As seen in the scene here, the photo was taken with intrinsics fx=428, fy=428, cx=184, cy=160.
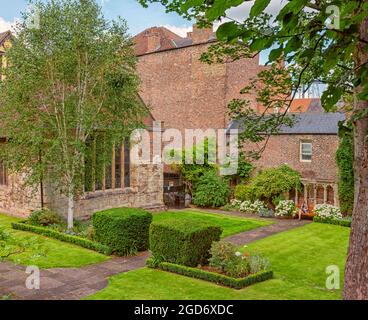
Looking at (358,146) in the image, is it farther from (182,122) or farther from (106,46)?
(182,122)

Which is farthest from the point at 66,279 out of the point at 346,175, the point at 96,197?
the point at 346,175

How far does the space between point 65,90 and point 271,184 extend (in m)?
12.9

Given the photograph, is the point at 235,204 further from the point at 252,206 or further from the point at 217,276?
the point at 217,276

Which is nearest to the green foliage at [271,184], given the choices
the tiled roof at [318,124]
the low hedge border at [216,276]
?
the tiled roof at [318,124]

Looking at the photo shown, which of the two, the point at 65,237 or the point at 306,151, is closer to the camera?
the point at 65,237

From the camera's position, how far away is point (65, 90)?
18484 mm

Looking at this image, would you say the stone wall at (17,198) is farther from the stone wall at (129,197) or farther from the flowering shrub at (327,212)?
the flowering shrub at (327,212)

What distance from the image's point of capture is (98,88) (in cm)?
1842

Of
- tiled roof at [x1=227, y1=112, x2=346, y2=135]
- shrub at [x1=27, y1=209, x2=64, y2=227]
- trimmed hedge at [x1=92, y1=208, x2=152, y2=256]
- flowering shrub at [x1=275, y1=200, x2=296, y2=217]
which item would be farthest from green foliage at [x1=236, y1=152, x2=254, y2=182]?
trimmed hedge at [x1=92, y1=208, x2=152, y2=256]

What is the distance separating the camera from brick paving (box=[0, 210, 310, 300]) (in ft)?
36.2

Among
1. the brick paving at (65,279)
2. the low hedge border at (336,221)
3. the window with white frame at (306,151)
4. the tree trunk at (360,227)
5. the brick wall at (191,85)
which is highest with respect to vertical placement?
the brick wall at (191,85)

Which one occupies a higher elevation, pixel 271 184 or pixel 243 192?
pixel 271 184

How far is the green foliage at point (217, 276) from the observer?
462 inches

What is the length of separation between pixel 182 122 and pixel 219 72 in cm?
495
